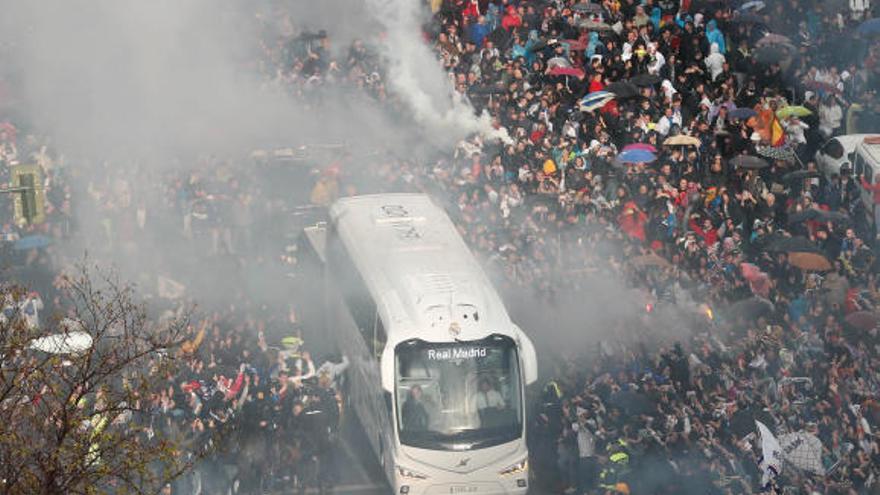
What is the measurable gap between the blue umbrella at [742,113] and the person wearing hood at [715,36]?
6.26ft

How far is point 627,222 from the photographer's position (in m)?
25.9

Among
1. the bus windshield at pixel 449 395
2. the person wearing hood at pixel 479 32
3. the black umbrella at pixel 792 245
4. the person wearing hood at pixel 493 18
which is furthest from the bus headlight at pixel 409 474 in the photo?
the person wearing hood at pixel 493 18

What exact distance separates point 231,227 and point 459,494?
29.8ft

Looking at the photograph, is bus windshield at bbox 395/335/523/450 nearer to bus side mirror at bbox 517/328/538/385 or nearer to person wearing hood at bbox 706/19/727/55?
bus side mirror at bbox 517/328/538/385

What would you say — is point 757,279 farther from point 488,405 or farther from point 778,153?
point 488,405

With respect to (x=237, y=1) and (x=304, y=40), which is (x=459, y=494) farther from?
(x=237, y=1)

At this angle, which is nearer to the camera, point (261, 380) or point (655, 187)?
point (261, 380)

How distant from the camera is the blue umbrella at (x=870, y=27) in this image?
2850 centimetres

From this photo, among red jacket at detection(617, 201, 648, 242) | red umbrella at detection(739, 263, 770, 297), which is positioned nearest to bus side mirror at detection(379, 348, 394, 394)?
red umbrella at detection(739, 263, 770, 297)

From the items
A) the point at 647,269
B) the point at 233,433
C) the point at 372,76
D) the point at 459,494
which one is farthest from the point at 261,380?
the point at 372,76

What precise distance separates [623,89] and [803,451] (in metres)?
10.2

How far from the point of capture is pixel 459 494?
21000 mm

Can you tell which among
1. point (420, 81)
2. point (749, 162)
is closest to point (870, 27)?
point (749, 162)

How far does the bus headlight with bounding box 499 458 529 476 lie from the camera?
21.1 meters
